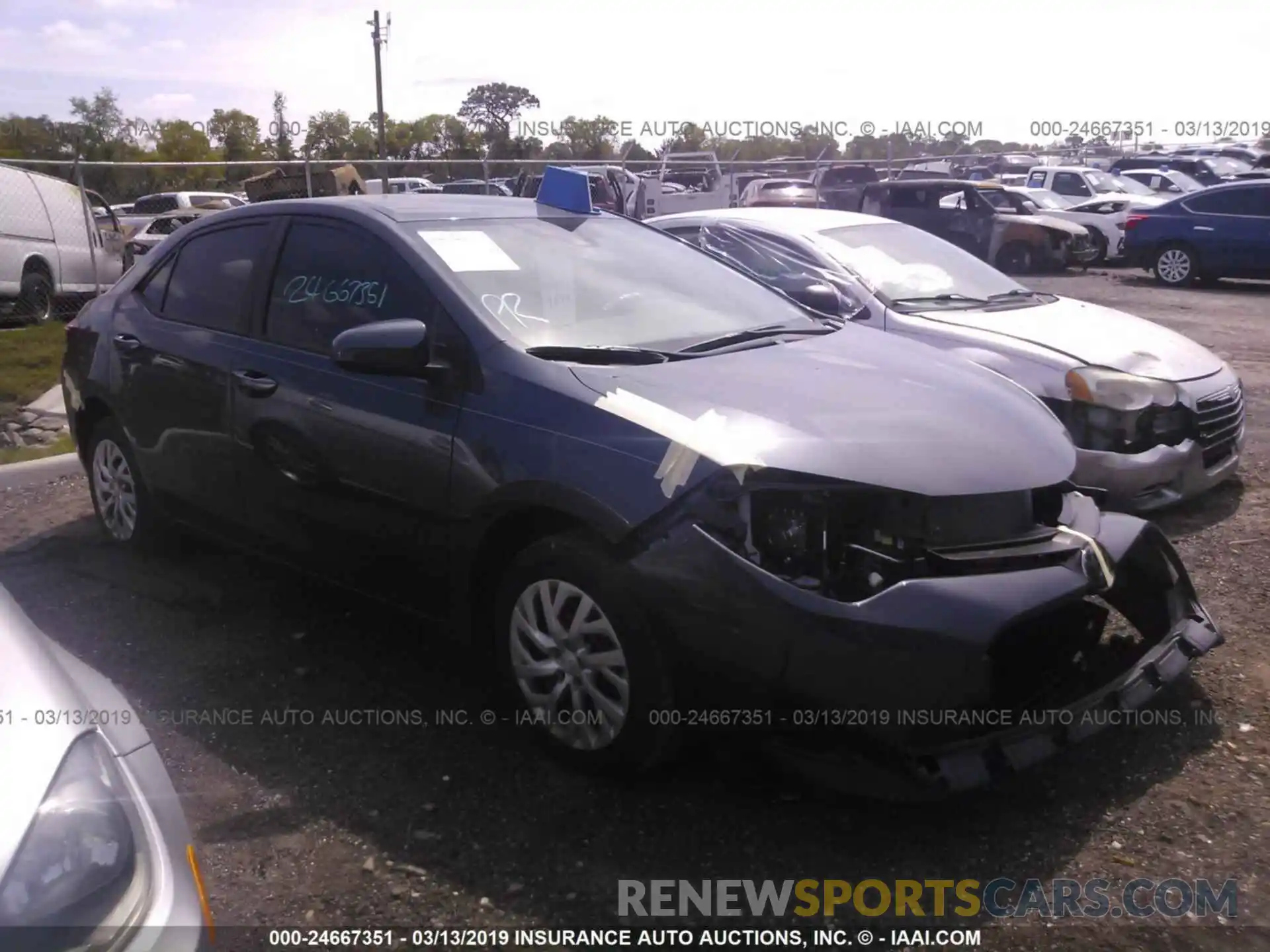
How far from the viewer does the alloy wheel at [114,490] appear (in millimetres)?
5168

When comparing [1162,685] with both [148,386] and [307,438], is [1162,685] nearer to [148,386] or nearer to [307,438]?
[307,438]

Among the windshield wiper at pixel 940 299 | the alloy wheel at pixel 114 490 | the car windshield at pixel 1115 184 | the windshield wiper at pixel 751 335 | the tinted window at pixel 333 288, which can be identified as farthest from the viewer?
the car windshield at pixel 1115 184

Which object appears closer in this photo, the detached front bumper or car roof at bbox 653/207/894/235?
the detached front bumper

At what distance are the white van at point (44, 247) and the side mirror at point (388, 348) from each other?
34.4 feet

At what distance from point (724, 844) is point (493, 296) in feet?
6.16

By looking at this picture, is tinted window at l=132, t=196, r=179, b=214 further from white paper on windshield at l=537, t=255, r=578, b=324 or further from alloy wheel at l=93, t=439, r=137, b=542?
white paper on windshield at l=537, t=255, r=578, b=324

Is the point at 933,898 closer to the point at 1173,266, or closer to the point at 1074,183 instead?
the point at 1173,266

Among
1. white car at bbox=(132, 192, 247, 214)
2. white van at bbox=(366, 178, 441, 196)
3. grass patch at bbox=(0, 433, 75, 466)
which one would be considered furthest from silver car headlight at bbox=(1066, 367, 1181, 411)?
white car at bbox=(132, 192, 247, 214)

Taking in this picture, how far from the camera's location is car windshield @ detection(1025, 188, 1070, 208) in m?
21.0

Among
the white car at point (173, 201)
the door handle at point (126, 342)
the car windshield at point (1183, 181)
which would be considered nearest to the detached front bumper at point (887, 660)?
the door handle at point (126, 342)

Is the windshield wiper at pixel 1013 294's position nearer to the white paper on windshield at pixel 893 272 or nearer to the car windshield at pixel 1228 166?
the white paper on windshield at pixel 893 272

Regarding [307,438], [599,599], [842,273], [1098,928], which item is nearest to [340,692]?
[307,438]

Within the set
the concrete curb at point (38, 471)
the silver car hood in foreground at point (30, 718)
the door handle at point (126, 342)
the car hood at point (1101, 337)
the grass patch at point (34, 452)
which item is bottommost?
the grass patch at point (34, 452)

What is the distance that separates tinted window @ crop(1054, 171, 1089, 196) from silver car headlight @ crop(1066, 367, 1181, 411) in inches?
741
